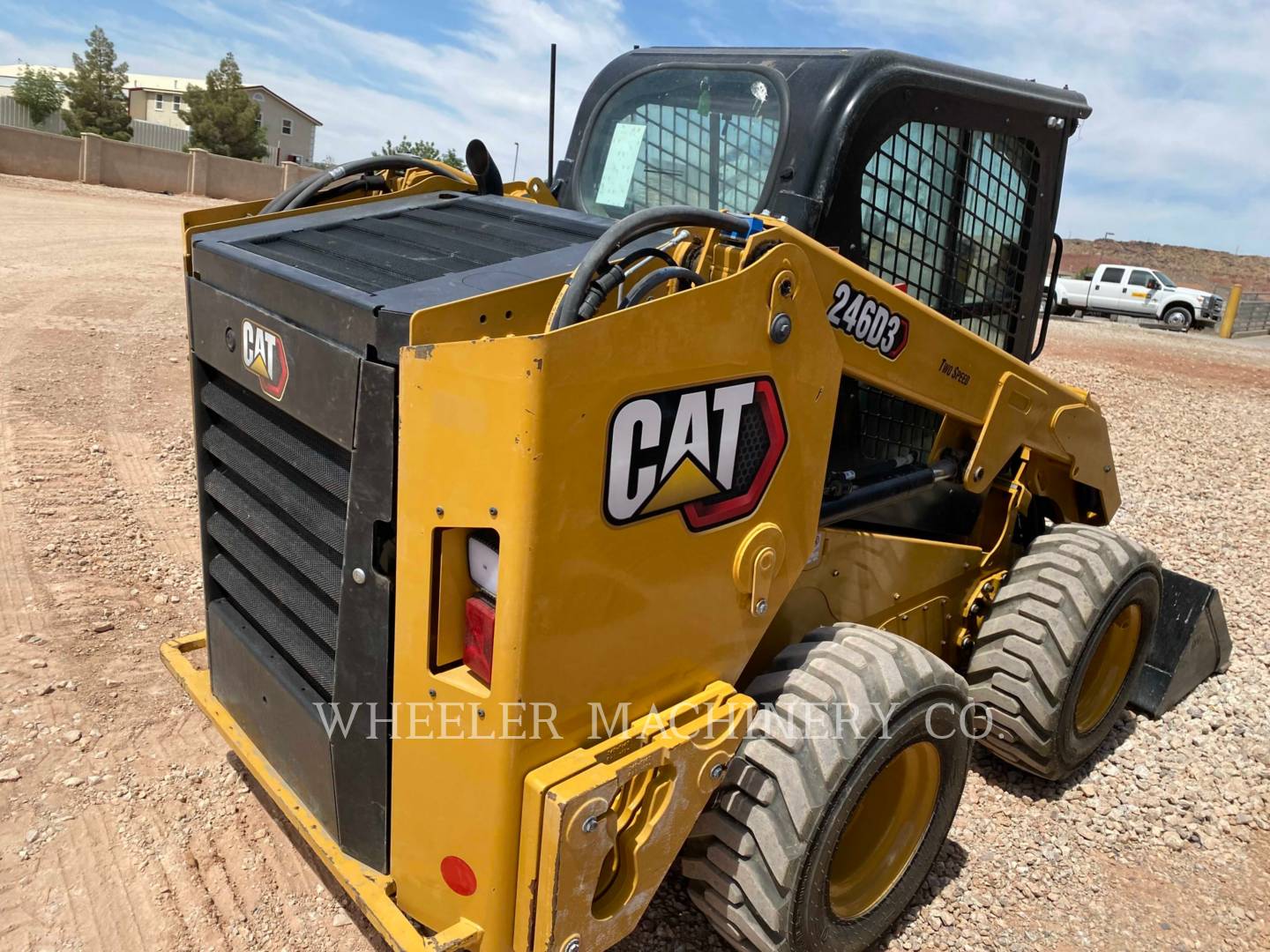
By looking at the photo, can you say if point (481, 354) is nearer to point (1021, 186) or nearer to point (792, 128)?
point (792, 128)

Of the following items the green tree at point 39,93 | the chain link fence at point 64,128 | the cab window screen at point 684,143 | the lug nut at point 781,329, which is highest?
the green tree at point 39,93

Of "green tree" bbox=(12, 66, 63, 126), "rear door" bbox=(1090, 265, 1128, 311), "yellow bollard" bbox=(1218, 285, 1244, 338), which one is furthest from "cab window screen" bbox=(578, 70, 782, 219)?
"green tree" bbox=(12, 66, 63, 126)

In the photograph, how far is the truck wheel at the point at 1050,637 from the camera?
344cm

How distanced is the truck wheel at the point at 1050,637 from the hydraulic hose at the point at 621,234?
6.72 ft

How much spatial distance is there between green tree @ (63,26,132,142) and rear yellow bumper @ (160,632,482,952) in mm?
49233

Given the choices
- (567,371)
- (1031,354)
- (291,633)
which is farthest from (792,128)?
(291,633)

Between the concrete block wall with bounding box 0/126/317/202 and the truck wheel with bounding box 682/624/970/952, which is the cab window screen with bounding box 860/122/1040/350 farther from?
the concrete block wall with bounding box 0/126/317/202

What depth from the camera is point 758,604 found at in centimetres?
243

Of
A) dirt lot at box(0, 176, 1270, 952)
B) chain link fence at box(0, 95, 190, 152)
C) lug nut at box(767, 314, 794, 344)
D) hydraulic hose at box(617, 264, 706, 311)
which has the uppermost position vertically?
chain link fence at box(0, 95, 190, 152)

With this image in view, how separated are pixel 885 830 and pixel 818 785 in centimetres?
65

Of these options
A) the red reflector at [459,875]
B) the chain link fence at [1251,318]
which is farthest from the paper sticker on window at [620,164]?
the chain link fence at [1251,318]

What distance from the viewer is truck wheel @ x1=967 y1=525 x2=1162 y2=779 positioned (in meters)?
3.44

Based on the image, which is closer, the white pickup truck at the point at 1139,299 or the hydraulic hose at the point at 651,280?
the hydraulic hose at the point at 651,280

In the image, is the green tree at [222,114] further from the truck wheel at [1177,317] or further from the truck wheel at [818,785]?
the truck wheel at [818,785]
